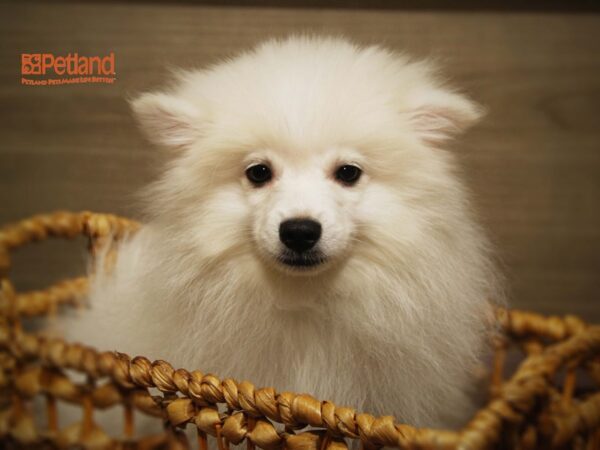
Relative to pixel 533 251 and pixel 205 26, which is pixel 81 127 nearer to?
pixel 205 26

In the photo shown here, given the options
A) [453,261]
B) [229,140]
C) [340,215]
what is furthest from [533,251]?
[229,140]

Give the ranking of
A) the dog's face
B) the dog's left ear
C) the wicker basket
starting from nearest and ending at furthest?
the wicker basket, the dog's face, the dog's left ear

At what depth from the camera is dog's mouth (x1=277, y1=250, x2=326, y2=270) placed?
0.89 metres

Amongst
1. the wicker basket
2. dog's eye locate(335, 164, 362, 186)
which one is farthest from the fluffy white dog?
the wicker basket

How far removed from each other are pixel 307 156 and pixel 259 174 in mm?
94

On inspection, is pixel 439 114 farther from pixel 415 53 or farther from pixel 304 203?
pixel 304 203

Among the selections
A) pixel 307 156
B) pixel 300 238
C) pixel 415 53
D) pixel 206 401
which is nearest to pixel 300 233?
pixel 300 238

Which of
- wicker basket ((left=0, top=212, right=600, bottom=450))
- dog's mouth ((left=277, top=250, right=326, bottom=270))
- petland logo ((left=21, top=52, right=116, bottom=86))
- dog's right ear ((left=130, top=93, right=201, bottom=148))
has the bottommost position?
wicker basket ((left=0, top=212, right=600, bottom=450))

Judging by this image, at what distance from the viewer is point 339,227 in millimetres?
894

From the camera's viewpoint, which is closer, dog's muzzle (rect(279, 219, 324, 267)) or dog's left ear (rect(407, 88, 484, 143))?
dog's muzzle (rect(279, 219, 324, 267))

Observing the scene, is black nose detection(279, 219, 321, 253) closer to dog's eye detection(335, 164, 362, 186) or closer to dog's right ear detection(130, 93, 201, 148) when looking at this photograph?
dog's eye detection(335, 164, 362, 186)

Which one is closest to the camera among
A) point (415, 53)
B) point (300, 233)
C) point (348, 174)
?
point (300, 233)

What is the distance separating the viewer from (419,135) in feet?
3.32

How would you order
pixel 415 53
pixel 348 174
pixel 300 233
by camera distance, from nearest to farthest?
pixel 300 233
pixel 348 174
pixel 415 53
